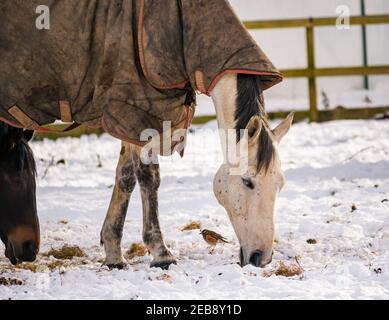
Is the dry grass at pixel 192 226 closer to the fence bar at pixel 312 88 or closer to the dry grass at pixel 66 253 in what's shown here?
the dry grass at pixel 66 253

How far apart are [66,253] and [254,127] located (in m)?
1.66

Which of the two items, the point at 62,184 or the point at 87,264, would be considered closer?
the point at 87,264

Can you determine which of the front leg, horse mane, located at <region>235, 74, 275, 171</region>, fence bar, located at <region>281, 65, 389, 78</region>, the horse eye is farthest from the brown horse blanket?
fence bar, located at <region>281, 65, 389, 78</region>

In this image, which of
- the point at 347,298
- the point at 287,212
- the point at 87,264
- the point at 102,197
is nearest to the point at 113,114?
the point at 87,264

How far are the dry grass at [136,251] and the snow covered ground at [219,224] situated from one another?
0.41 feet

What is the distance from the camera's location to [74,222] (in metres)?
6.46

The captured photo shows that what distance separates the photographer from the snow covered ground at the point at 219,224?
4355mm

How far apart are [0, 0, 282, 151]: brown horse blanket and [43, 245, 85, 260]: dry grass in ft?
2.87

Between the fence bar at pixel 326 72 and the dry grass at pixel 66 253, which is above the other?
the fence bar at pixel 326 72

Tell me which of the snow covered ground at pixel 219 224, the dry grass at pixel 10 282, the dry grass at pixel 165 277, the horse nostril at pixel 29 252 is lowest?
the snow covered ground at pixel 219 224

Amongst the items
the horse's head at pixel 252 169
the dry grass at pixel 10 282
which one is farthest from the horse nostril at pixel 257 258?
the dry grass at pixel 10 282

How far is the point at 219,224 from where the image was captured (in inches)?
244

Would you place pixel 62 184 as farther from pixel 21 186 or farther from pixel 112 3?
pixel 112 3

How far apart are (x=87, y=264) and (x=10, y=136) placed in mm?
881
